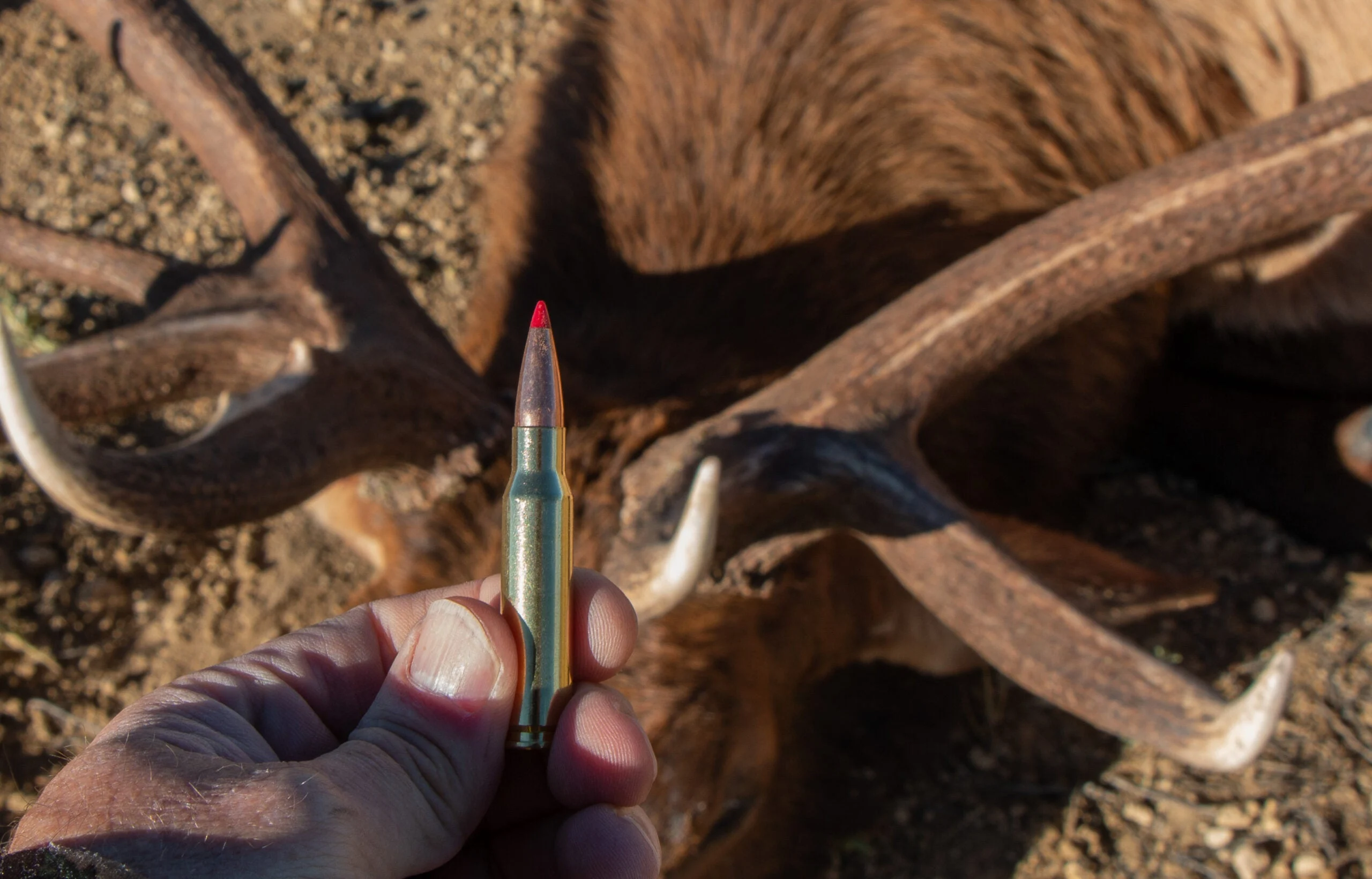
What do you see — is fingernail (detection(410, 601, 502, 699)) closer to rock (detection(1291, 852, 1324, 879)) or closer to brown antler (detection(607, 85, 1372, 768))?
brown antler (detection(607, 85, 1372, 768))

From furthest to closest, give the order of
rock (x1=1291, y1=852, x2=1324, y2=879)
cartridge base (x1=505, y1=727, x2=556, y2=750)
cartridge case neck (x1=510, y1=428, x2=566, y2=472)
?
1. rock (x1=1291, y1=852, x2=1324, y2=879)
2. cartridge base (x1=505, y1=727, x2=556, y2=750)
3. cartridge case neck (x1=510, y1=428, x2=566, y2=472)

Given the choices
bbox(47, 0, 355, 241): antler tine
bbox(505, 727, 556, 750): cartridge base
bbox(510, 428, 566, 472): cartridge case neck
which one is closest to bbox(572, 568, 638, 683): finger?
bbox(505, 727, 556, 750): cartridge base

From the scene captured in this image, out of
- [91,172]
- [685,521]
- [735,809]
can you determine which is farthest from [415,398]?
[91,172]

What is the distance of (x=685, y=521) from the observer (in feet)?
5.56

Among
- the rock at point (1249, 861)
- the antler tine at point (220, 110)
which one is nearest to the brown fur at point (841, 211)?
the antler tine at point (220, 110)

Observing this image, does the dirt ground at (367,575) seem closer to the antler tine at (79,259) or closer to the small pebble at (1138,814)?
the small pebble at (1138,814)

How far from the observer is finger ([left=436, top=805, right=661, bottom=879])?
1.36 metres

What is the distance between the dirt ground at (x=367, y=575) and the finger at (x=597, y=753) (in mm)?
688

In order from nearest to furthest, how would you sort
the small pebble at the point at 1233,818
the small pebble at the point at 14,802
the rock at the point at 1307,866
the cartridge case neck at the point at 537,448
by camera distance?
1. the cartridge case neck at the point at 537,448
2. the rock at the point at 1307,866
3. the small pebble at the point at 1233,818
4. the small pebble at the point at 14,802

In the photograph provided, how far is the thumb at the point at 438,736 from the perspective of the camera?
1221mm

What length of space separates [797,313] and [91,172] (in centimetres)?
343

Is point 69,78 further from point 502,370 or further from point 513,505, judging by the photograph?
point 513,505

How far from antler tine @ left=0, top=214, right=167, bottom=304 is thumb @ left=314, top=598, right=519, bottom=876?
160 cm

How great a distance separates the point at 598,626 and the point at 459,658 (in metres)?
0.20
